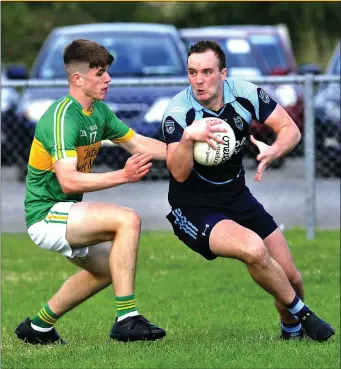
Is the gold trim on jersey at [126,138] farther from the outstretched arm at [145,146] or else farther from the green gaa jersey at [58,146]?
the green gaa jersey at [58,146]

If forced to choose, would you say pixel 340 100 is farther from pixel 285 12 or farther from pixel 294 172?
pixel 285 12

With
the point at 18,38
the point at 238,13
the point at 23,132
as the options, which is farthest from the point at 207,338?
the point at 238,13

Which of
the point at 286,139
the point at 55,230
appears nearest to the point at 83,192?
the point at 55,230

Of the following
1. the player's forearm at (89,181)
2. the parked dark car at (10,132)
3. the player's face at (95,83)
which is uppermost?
the player's face at (95,83)

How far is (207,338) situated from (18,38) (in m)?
31.0

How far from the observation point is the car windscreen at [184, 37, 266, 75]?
1825 cm

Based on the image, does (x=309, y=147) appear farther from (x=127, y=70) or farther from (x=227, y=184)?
(x=227, y=184)

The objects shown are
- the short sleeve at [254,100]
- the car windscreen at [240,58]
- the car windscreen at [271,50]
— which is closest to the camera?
the short sleeve at [254,100]

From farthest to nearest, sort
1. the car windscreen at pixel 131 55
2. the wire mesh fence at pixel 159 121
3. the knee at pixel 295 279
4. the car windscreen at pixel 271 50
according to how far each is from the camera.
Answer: the car windscreen at pixel 271 50, the car windscreen at pixel 131 55, the wire mesh fence at pixel 159 121, the knee at pixel 295 279

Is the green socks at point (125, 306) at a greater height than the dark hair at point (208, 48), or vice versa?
the dark hair at point (208, 48)

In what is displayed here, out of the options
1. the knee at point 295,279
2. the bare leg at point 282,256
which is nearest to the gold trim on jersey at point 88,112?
the bare leg at point 282,256

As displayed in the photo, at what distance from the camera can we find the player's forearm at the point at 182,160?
22.4ft

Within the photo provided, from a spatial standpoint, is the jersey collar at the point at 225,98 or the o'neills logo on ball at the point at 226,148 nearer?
the o'neills logo on ball at the point at 226,148

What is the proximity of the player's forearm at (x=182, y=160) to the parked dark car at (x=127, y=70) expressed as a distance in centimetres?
624
